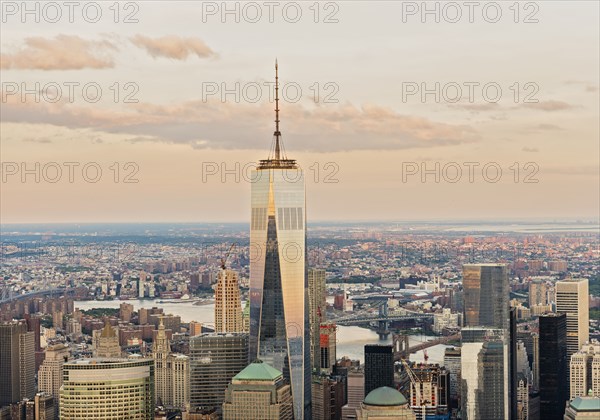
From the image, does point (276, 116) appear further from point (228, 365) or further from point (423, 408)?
point (423, 408)

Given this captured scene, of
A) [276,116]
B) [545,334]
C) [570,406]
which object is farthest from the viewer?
[545,334]

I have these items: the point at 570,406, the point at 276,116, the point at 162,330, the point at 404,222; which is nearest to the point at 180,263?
the point at 162,330

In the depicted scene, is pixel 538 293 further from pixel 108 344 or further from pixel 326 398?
pixel 108 344

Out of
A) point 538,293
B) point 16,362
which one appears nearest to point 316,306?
point 538,293

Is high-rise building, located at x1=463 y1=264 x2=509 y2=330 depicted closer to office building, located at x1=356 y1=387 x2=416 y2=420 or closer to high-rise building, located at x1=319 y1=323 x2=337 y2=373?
high-rise building, located at x1=319 y1=323 x2=337 y2=373

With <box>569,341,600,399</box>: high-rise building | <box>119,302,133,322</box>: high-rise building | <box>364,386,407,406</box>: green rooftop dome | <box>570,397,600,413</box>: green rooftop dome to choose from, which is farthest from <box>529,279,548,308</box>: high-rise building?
<box>119,302,133,322</box>: high-rise building

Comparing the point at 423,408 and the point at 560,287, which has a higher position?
the point at 560,287
